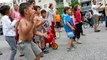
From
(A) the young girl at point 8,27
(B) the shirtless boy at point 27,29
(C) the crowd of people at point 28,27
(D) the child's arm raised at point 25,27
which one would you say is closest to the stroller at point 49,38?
(C) the crowd of people at point 28,27

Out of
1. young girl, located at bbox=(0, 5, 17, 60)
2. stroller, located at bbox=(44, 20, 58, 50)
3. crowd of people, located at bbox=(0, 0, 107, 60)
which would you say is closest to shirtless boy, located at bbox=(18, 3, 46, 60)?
crowd of people, located at bbox=(0, 0, 107, 60)

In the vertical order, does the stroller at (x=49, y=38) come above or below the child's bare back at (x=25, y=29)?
below

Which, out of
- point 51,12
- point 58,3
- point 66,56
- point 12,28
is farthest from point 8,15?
point 58,3

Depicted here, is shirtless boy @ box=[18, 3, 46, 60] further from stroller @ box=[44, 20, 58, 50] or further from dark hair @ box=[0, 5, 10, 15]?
stroller @ box=[44, 20, 58, 50]

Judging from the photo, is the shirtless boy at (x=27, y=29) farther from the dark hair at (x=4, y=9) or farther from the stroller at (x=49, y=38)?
the stroller at (x=49, y=38)

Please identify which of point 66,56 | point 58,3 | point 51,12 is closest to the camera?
point 66,56

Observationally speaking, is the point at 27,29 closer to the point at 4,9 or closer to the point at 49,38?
the point at 4,9

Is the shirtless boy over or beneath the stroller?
over

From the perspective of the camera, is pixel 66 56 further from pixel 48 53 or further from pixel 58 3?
pixel 58 3

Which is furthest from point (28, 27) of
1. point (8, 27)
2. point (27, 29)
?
point (8, 27)

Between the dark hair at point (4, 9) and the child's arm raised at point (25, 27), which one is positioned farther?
the dark hair at point (4, 9)

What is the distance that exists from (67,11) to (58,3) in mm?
64828

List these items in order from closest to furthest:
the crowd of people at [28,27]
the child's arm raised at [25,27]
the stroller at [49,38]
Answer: the child's arm raised at [25,27] → the crowd of people at [28,27] → the stroller at [49,38]

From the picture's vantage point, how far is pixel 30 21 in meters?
5.44
